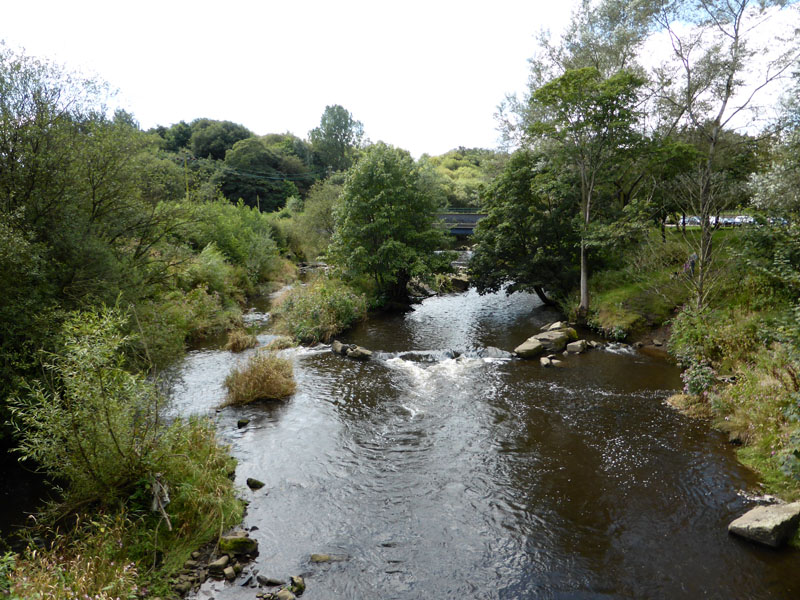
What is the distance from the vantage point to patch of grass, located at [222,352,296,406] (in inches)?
503

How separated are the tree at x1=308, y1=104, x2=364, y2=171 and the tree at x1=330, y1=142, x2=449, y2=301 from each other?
6678 centimetres

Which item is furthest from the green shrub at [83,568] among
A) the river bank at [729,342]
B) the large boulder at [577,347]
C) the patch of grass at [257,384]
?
the large boulder at [577,347]

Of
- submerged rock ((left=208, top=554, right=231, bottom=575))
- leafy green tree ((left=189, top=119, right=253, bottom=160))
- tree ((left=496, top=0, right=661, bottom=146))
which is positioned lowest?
submerged rock ((left=208, top=554, right=231, bottom=575))

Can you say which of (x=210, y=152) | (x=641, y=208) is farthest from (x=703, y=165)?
(x=210, y=152)

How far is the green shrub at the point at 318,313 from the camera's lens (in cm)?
1934

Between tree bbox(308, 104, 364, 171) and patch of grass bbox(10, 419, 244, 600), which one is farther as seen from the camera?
tree bbox(308, 104, 364, 171)

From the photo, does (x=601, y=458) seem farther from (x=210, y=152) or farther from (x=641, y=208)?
(x=210, y=152)

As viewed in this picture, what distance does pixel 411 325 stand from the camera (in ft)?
72.7

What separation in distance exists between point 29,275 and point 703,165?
2529 cm

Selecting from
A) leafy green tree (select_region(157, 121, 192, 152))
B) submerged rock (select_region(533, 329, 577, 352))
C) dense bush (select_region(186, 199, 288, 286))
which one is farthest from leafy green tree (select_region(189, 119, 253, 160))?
submerged rock (select_region(533, 329, 577, 352))

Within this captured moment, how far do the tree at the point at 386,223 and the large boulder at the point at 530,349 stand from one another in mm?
8138

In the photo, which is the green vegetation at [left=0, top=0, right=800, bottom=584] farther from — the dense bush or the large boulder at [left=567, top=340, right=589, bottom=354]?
the large boulder at [left=567, top=340, right=589, bottom=354]

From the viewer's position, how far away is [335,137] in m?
91.5

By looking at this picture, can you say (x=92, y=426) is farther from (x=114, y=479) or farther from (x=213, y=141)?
(x=213, y=141)
